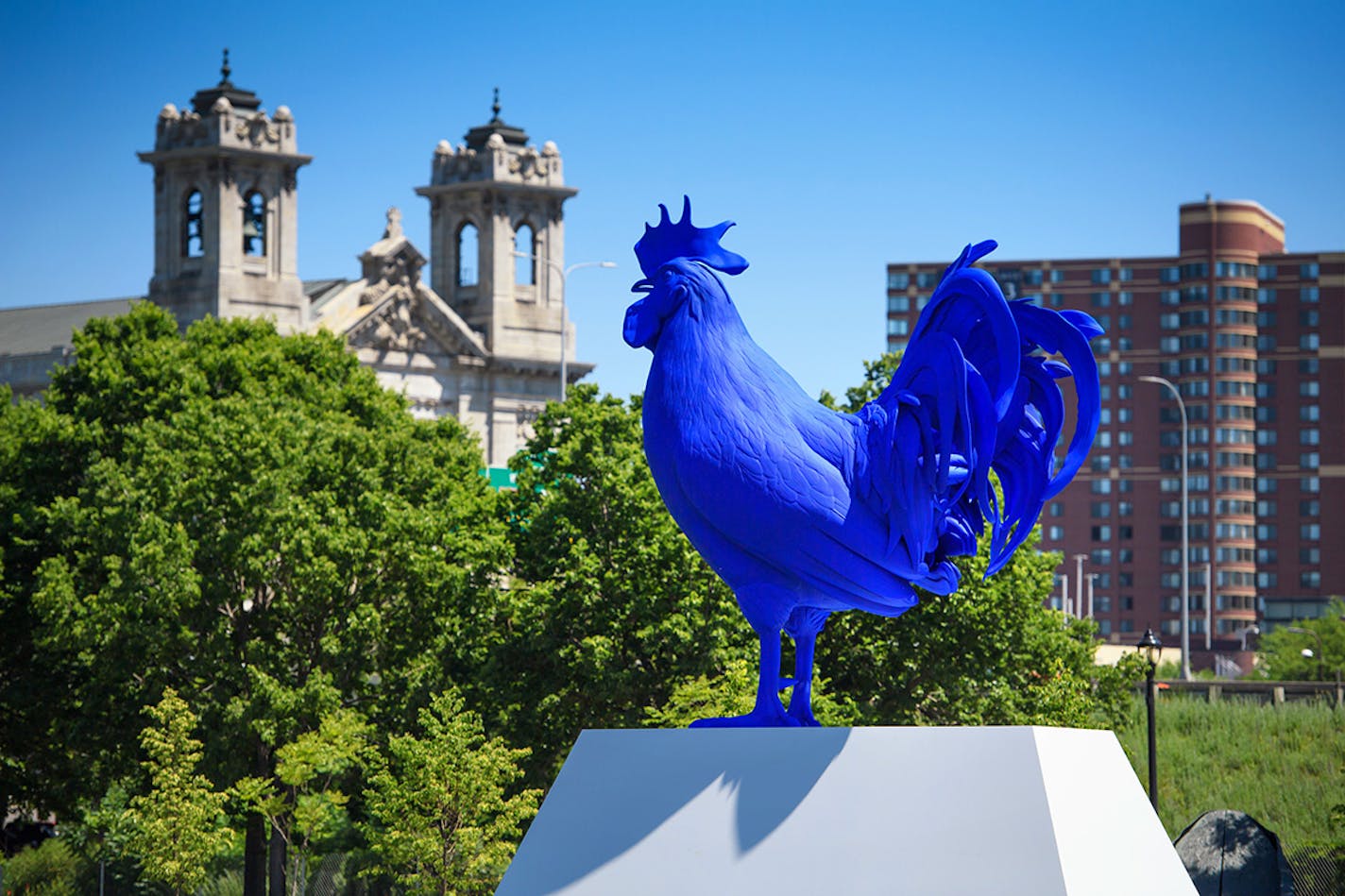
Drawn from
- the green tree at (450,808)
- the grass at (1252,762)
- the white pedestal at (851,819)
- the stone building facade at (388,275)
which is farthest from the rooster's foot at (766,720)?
the stone building facade at (388,275)

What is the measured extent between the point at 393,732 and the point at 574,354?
59.4 metres

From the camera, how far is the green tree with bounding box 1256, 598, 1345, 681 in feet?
273

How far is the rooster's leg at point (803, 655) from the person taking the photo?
1694 cm

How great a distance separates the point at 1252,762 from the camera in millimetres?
43875

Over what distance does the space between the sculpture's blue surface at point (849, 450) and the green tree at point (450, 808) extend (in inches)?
530

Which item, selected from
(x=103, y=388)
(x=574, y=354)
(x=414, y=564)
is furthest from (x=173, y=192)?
A: (x=414, y=564)

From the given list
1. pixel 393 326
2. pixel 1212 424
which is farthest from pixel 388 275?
pixel 1212 424

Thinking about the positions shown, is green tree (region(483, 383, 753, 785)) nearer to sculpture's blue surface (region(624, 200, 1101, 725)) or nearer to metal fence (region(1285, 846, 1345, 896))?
metal fence (region(1285, 846, 1345, 896))

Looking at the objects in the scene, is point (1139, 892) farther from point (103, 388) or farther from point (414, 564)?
point (103, 388)

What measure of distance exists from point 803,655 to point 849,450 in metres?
1.87

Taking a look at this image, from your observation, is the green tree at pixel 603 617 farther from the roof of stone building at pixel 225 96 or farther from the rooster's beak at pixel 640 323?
the roof of stone building at pixel 225 96

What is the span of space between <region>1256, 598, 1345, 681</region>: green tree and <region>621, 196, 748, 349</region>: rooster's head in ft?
215

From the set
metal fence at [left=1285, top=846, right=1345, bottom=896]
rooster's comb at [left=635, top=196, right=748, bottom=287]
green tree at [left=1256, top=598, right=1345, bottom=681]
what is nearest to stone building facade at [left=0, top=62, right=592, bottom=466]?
green tree at [left=1256, top=598, right=1345, bottom=681]

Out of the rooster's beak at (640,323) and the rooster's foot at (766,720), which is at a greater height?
the rooster's beak at (640,323)
